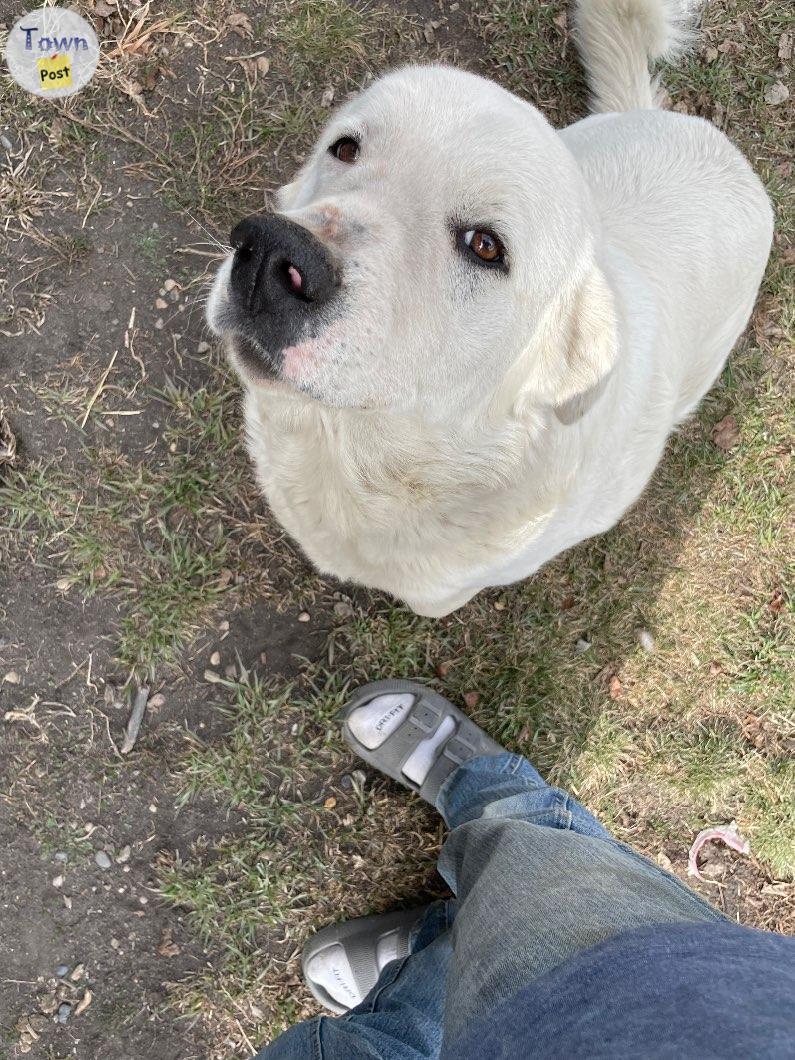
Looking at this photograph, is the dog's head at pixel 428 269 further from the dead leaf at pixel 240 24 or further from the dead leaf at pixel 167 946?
the dead leaf at pixel 167 946

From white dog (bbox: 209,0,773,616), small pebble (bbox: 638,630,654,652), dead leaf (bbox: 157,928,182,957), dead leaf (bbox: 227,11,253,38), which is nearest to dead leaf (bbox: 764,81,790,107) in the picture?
white dog (bbox: 209,0,773,616)

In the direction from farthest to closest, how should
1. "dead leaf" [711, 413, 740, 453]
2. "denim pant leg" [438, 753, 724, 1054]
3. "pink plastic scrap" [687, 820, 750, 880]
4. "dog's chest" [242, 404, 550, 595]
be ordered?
"dead leaf" [711, 413, 740, 453]
"pink plastic scrap" [687, 820, 750, 880]
"dog's chest" [242, 404, 550, 595]
"denim pant leg" [438, 753, 724, 1054]

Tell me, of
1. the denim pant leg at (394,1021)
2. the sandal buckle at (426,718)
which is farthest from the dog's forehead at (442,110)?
the denim pant leg at (394,1021)

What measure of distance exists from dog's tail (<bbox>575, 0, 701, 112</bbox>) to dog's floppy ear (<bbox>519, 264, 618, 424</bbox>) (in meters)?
1.65

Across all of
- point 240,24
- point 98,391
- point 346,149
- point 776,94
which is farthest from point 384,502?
point 776,94

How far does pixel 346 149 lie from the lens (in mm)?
1980

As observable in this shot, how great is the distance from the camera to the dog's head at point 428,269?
64.1 inches

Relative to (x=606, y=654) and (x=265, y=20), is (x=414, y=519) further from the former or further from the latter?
(x=265, y=20)

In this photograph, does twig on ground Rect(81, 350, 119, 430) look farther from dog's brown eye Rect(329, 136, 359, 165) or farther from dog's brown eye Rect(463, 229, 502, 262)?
dog's brown eye Rect(463, 229, 502, 262)

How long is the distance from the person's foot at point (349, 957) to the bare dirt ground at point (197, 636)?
0.10m

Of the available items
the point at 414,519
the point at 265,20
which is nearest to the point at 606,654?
the point at 414,519

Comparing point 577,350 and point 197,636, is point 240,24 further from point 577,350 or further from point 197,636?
point 197,636

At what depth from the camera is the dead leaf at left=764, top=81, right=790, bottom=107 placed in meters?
3.72

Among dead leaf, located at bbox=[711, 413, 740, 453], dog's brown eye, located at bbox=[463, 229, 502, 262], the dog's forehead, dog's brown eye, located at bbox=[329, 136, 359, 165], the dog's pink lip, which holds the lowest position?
dead leaf, located at bbox=[711, 413, 740, 453]
